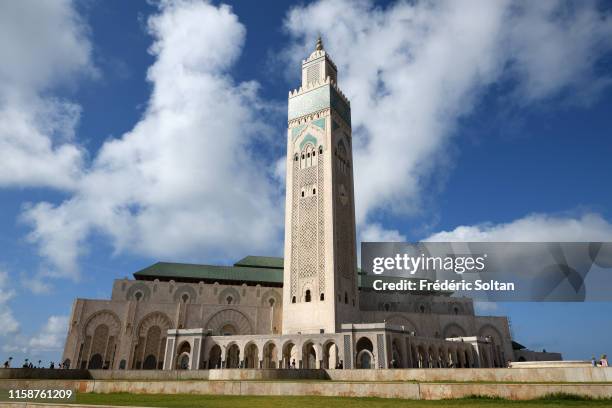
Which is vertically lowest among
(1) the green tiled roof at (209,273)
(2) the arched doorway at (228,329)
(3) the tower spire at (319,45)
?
(2) the arched doorway at (228,329)

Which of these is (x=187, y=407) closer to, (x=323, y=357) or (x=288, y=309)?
(x=323, y=357)

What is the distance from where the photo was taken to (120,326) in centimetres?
3444

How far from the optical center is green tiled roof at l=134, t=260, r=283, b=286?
3916 centimetres

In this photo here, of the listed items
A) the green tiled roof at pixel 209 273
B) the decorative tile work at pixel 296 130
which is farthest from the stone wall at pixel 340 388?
the decorative tile work at pixel 296 130

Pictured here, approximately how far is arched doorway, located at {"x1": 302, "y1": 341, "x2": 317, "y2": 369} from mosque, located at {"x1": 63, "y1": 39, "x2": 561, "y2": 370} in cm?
16

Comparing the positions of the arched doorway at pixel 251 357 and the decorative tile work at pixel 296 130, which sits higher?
the decorative tile work at pixel 296 130

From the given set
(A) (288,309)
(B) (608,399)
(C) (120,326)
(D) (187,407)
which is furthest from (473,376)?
(C) (120,326)

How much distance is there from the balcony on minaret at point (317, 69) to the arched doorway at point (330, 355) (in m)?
23.6

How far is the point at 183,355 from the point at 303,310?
9569mm

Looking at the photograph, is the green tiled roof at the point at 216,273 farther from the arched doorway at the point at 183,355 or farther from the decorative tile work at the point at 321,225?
the decorative tile work at the point at 321,225

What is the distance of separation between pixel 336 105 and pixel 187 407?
112 ft

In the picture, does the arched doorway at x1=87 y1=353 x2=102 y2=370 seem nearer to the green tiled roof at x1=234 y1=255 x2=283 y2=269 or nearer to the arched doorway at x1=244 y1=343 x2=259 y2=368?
the arched doorway at x1=244 y1=343 x2=259 y2=368

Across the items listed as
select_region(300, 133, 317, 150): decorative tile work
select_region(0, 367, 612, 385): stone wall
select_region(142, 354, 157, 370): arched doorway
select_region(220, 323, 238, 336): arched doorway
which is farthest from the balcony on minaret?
select_region(0, 367, 612, 385): stone wall

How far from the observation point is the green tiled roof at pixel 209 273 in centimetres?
3916
